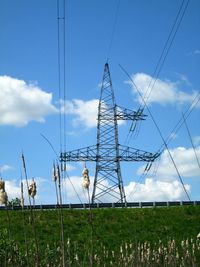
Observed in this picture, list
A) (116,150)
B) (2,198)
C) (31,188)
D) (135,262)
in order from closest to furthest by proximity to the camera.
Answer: (2,198), (31,188), (135,262), (116,150)

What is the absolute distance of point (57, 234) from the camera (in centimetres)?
2750

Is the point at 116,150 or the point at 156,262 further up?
the point at 116,150

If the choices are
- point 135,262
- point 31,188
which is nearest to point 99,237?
point 135,262

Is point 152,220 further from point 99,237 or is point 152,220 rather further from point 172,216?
point 99,237

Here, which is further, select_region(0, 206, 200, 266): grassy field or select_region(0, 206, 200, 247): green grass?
select_region(0, 206, 200, 247): green grass

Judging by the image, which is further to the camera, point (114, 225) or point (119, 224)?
point (119, 224)

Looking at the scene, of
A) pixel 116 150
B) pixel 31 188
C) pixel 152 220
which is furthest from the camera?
pixel 116 150

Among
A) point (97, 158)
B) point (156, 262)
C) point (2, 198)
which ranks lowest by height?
point (156, 262)

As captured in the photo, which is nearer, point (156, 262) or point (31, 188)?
point (31, 188)

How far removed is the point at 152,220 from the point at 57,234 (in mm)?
5953

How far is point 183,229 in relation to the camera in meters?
29.0

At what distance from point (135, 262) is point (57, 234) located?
20617 millimetres

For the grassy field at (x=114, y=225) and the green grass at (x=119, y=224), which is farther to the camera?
the green grass at (x=119, y=224)

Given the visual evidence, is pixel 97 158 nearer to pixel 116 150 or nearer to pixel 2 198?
pixel 116 150
